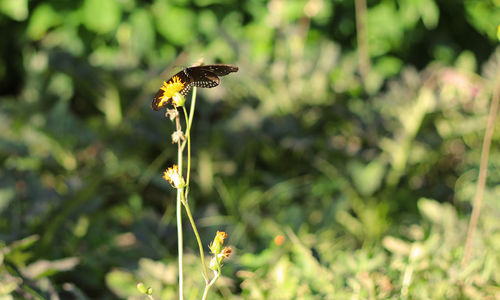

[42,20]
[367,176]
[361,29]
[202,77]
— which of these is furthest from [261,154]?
[42,20]

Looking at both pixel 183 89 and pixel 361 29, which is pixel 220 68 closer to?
pixel 183 89

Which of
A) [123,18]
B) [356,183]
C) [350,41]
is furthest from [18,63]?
[356,183]

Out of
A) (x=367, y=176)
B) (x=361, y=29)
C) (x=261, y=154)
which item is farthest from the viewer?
(x=361, y=29)

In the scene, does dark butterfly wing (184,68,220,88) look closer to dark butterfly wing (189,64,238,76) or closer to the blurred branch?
dark butterfly wing (189,64,238,76)

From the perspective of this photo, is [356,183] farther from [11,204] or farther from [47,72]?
[47,72]

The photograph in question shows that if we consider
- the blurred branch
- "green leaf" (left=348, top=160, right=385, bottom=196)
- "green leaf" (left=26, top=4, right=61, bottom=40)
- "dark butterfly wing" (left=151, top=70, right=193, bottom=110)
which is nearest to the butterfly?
"dark butterfly wing" (left=151, top=70, right=193, bottom=110)
